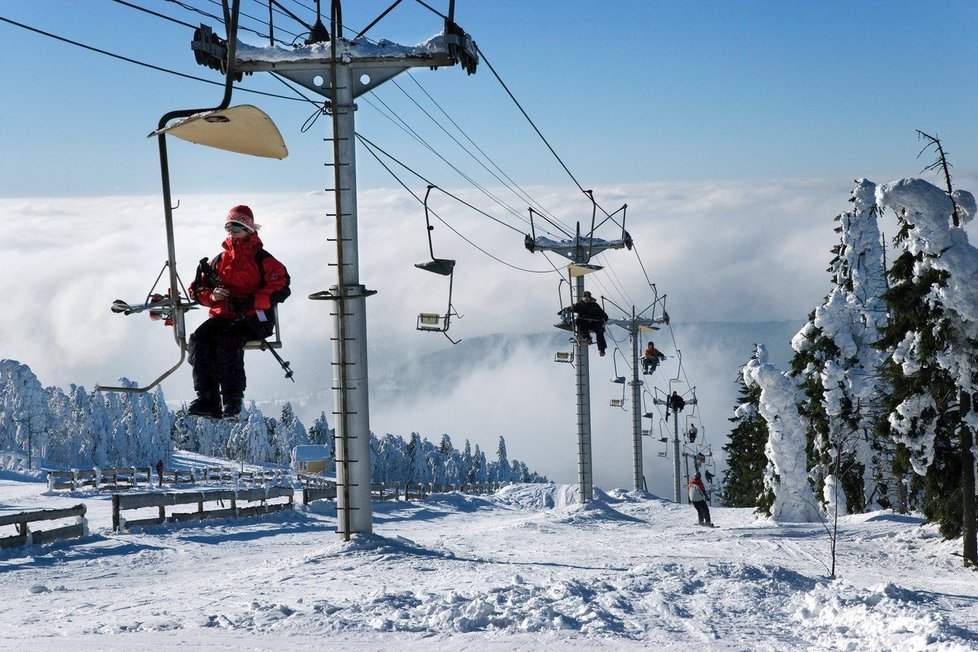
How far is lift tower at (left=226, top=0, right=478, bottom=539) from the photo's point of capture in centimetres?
1579

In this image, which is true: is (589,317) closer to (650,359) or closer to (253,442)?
(650,359)

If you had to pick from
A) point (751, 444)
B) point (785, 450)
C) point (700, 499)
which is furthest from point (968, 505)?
point (751, 444)

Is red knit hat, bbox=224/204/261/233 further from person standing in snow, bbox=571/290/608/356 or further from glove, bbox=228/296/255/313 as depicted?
person standing in snow, bbox=571/290/608/356

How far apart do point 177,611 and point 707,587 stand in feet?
21.6

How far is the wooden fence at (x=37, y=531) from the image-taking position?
18.7 metres

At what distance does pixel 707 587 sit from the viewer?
12.7m

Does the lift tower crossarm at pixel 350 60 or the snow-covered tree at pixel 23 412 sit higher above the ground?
the lift tower crossarm at pixel 350 60

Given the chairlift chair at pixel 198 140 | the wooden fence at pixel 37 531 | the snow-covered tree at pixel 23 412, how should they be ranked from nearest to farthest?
1. the chairlift chair at pixel 198 140
2. the wooden fence at pixel 37 531
3. the snow-covered tree at pixel 23 412

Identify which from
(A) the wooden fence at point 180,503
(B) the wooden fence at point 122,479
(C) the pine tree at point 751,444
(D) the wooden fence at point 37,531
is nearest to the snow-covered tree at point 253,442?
(B) the wooden fence at point 122,479

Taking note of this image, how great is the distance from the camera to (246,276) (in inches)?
419

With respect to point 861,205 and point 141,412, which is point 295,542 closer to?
point 861,205

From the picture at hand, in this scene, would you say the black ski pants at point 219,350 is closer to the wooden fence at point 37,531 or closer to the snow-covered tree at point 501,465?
the wooden fence at point 37,531

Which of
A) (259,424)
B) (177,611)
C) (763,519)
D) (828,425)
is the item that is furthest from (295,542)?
(259,424)

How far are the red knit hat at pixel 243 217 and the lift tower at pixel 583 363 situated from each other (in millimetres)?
22806
